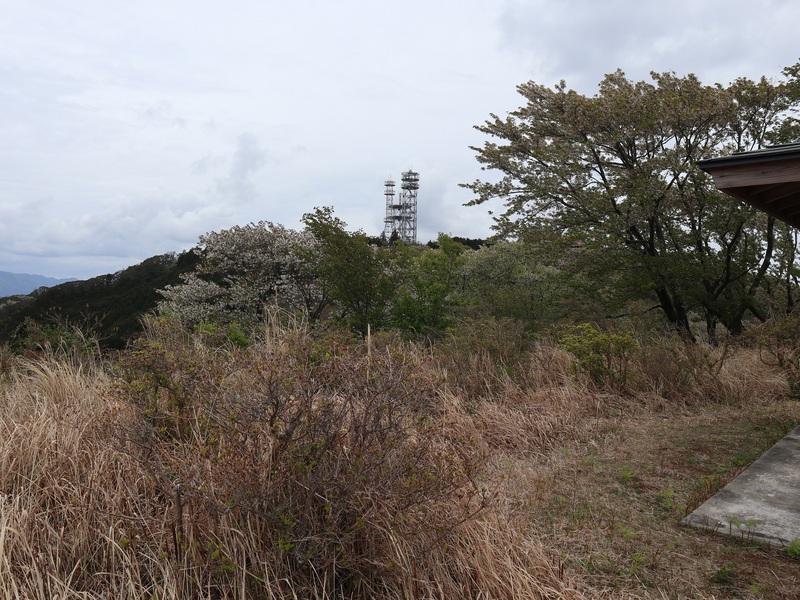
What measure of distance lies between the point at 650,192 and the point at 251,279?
953 centimetres

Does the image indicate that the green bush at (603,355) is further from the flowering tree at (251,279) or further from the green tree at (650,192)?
the flowering tree at (251,279)

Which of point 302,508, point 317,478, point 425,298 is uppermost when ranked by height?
point 425,298

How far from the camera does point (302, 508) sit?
2.57m

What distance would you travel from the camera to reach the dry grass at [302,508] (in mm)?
2555

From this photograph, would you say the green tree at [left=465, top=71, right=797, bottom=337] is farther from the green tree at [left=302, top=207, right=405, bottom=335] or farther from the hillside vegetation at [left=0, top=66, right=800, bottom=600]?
the green tree at [left=302, top=207, right=405, bottom=335]

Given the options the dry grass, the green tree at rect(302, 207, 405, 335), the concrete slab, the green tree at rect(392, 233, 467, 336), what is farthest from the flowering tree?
the concrete slab

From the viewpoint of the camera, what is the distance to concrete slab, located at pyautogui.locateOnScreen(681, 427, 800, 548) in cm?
346

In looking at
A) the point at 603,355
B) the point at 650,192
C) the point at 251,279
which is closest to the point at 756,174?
the point at 603,355

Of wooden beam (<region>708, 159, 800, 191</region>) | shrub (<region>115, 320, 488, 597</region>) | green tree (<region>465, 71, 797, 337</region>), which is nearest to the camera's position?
shrub (<region>115, 320, 488, 597</region>)

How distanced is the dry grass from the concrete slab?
5.5 inches

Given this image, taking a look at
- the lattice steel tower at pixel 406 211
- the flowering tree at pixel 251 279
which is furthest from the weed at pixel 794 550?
the lattice steel tower at pixel 406 211

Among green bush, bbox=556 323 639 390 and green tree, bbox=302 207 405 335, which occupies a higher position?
green tree, bbox=302 207 405 335

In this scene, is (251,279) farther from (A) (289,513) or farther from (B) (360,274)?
(A) (289,513)

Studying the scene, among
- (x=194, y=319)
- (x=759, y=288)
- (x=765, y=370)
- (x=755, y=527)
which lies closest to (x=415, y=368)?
(x=755, y=527)
